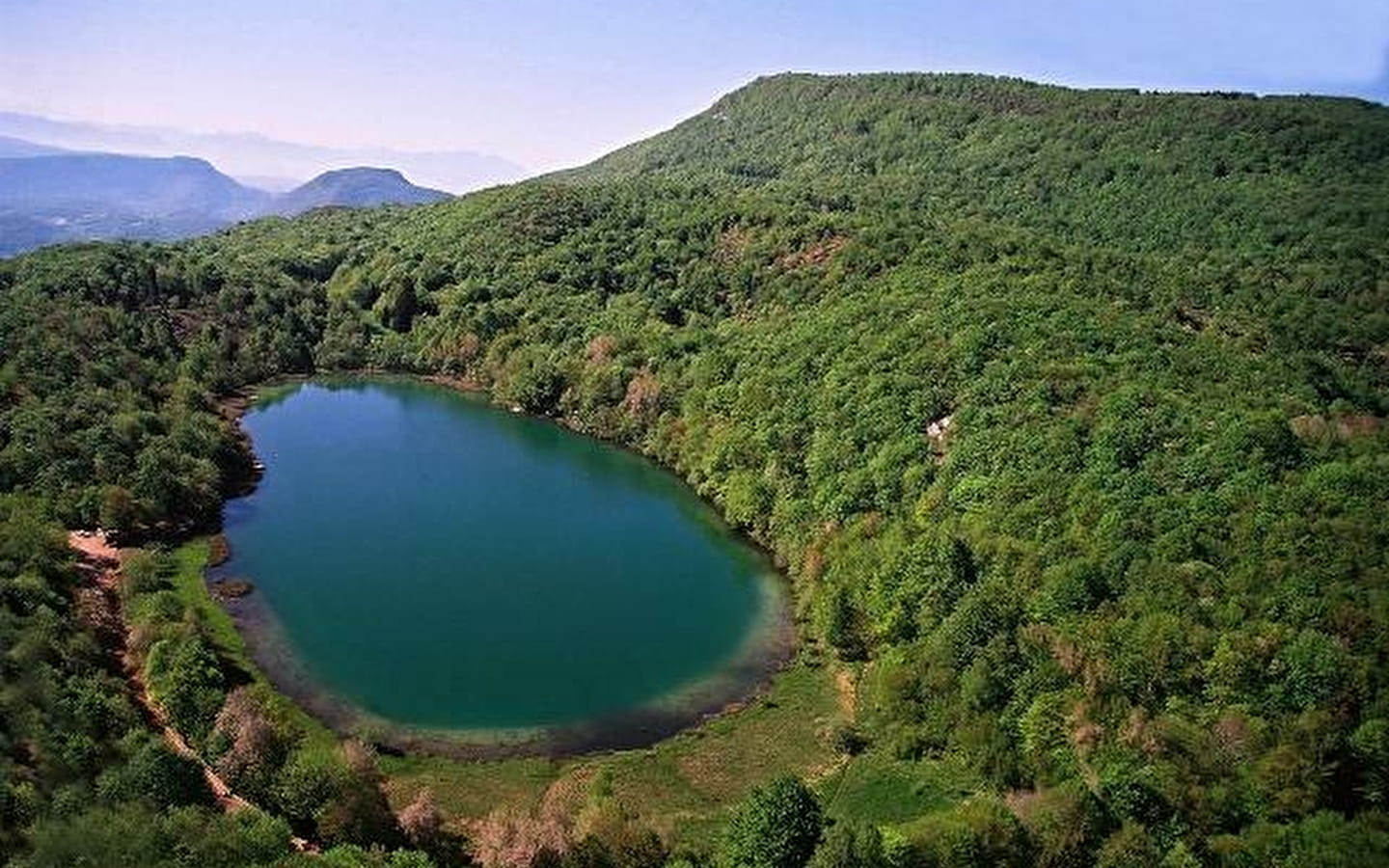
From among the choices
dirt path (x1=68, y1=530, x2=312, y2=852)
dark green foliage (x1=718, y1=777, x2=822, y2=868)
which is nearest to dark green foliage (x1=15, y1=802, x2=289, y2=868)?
dirt path (x1=68, y1=530, x2=312, y2=852)

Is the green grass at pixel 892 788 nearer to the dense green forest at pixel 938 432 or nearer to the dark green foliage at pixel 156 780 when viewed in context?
the dense green forest at pixel 938 432

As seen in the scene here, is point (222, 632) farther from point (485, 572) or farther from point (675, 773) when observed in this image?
point (675, 773)

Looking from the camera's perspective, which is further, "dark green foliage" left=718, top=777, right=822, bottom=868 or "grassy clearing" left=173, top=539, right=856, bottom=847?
"grassy clearing" left=173, top=539, right=856, bottom=847

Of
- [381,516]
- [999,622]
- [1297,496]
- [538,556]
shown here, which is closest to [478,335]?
[381,516]

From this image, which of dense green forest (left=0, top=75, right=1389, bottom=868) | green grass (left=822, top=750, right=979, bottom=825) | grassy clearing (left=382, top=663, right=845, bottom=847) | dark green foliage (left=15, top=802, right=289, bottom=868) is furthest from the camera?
grassy clearing (left=382, top=663, right=845, bottom=847)

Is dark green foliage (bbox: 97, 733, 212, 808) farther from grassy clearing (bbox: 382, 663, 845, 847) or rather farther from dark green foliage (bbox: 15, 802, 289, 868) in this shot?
grassy clearing (bbox: 382, 663, 845, 847)

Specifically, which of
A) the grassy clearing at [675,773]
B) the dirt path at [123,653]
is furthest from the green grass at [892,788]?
the dirt path at [123,653]
